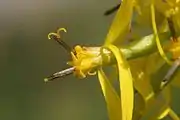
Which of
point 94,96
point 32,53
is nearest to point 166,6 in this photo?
point 94,96

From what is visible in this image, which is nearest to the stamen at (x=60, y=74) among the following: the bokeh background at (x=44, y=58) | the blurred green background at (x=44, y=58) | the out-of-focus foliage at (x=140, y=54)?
the out-of-focus foliage at (x=140, y=54)

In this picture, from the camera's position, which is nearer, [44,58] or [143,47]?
[143,47]

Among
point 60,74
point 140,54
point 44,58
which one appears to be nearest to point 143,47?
point 140,54

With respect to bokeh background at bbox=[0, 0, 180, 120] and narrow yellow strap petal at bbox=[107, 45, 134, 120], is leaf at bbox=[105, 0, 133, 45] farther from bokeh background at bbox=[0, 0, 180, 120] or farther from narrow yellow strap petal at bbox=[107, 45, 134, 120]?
bokeh background at bbox=[0, 0, 180, 120]

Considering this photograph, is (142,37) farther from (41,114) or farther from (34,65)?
(34,65)

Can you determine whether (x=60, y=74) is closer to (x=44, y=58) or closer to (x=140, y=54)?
(x=140, y=54)
